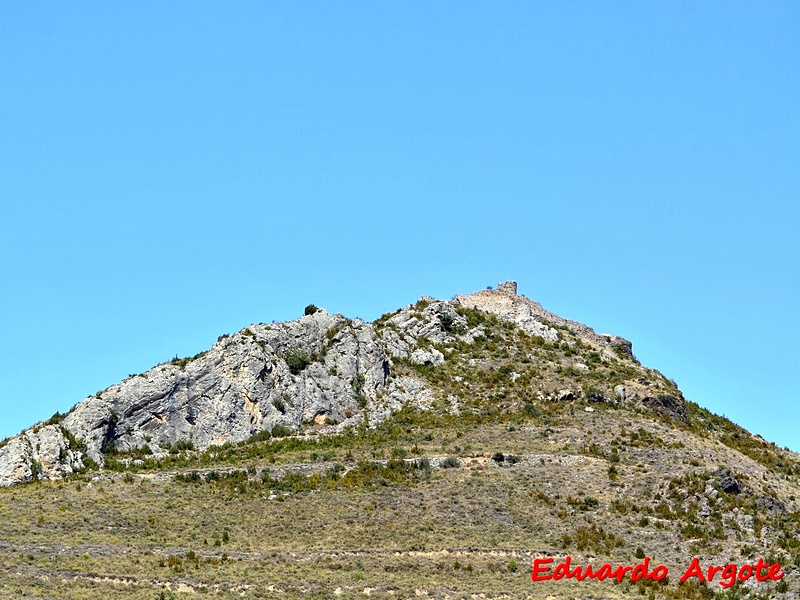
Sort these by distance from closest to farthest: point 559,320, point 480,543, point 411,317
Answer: point 480,543 → point 411,317 → point 559,320

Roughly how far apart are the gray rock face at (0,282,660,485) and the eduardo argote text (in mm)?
25053

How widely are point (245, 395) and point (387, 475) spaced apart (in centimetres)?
1397

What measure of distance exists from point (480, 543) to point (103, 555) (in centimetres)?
2024

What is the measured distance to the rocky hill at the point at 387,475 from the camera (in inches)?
2362

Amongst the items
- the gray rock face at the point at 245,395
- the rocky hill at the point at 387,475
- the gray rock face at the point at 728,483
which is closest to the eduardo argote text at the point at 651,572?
the rocky hill at the point at 387,475

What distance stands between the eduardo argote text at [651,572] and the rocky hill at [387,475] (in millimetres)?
562

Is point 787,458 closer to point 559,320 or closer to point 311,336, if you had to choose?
point 559,320

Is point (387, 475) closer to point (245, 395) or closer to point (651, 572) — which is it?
point (245, 395)

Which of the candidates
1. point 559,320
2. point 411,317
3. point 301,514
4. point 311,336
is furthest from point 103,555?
point 559,320

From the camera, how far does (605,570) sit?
61.9 m

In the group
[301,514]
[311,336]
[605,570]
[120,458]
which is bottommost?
[605,570]

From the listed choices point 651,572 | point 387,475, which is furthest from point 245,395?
point 651,572

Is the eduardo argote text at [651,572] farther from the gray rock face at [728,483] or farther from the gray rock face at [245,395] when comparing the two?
the gray rock face at [245,395]

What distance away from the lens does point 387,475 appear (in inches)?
2896
